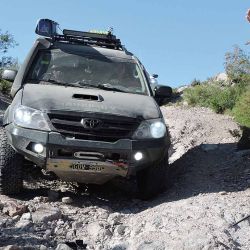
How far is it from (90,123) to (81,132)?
14 cm

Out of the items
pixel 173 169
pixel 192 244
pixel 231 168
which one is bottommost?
pixel 173 169

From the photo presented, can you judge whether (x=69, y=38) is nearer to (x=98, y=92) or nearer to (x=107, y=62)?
(x=107, y=62)

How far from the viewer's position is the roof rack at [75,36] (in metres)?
8.01

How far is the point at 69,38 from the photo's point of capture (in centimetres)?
837

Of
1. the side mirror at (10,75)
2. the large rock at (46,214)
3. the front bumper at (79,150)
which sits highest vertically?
the side mirror at (10,75)

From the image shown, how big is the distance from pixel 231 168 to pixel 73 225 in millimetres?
3015

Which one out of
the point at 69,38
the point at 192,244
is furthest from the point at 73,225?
the point at 69,38

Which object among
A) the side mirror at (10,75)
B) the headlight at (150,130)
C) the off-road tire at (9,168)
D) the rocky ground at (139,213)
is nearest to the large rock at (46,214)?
the rocky ground at (139,213)

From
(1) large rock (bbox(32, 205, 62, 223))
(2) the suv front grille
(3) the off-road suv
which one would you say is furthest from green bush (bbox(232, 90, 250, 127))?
(1) large rock (bbox(32, 205, 62, 223))

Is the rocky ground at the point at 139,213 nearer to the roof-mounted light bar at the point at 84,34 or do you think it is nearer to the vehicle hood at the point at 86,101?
the vehicle hood at the point at 86,101

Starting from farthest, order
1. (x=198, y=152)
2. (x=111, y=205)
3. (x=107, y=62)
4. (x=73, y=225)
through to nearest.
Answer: (x=198, y=152)
(x=107, y=62)
(x=111, y=205)
(x=73, y=225)

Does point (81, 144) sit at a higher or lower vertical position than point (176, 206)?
higher

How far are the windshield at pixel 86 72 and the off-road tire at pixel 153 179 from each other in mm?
1193

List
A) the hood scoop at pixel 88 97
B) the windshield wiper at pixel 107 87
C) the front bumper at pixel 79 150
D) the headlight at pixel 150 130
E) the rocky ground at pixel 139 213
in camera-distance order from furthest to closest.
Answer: the windshield wiper at pixel 107 87
the hood scoop at pixel 88 97
the headlight at pixel 150 130
the front bumper at pixel 79 150
the rocky ground at pixel 139 213
